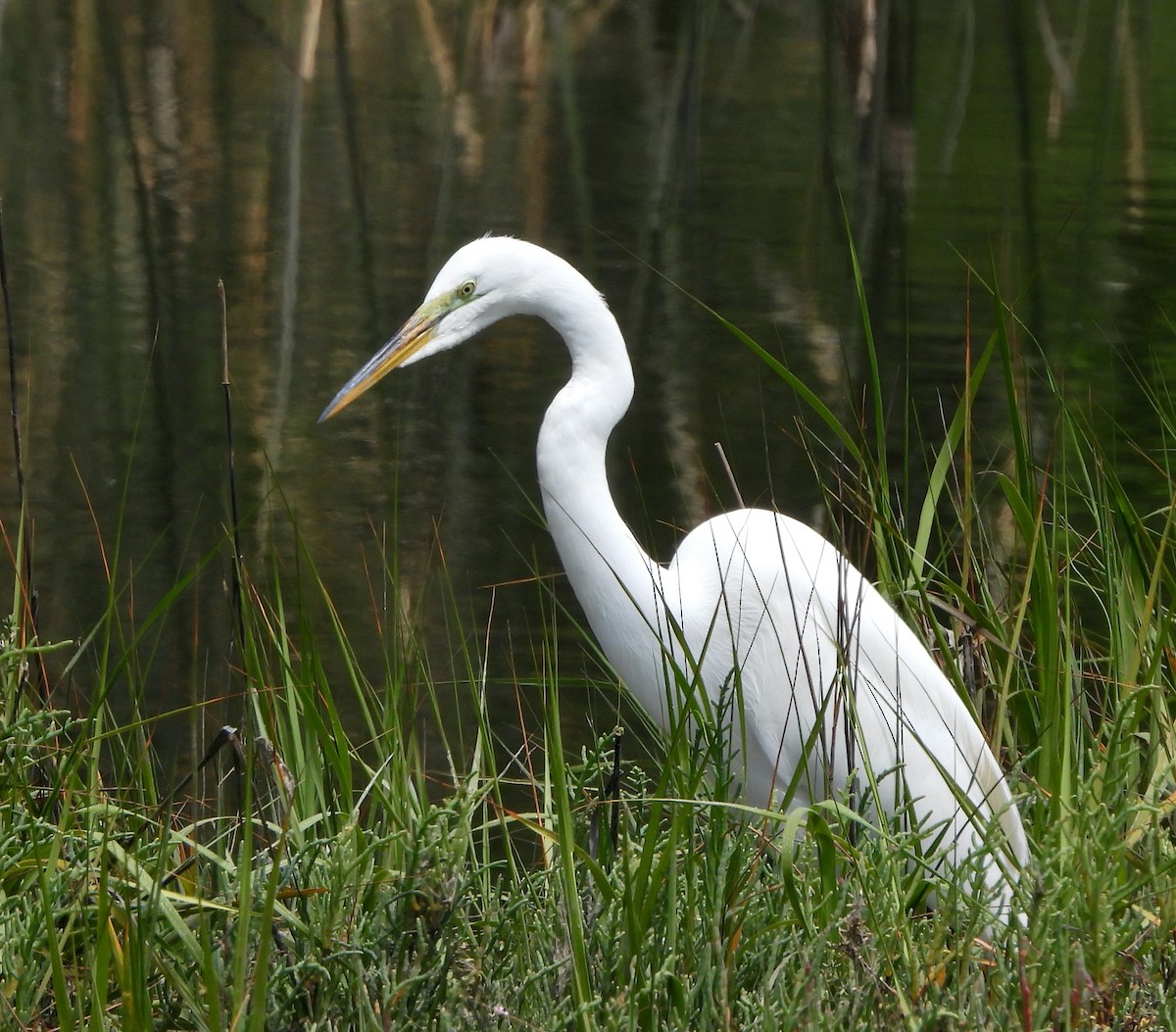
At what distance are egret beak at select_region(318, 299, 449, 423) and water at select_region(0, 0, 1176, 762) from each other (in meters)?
0.31

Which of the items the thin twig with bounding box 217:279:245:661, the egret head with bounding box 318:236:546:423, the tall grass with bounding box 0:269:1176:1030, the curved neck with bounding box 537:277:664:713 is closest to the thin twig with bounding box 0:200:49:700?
the tall grass with bounding box 0:269:1176:1030

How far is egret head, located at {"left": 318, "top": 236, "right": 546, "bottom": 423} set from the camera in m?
2.54

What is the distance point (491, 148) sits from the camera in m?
9.97

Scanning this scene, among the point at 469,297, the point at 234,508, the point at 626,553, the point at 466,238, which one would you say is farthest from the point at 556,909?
the point at 466,238

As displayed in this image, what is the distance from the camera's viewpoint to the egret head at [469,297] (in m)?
2.54

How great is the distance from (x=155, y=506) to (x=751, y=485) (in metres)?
1.82

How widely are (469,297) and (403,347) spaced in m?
0.13

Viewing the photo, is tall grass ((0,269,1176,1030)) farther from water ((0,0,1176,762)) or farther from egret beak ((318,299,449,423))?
egret beak ((318,299,449,423))

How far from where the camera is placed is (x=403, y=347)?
2617mm

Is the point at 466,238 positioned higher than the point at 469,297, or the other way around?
the point at 469,297

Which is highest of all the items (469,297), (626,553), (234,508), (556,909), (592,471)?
(469,297)

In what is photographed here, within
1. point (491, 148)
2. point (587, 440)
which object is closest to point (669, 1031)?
point (587, 440)

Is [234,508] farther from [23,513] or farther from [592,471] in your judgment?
[592,471]

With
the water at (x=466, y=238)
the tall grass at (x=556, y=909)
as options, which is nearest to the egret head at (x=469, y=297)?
the water at (x=466, y=238)
